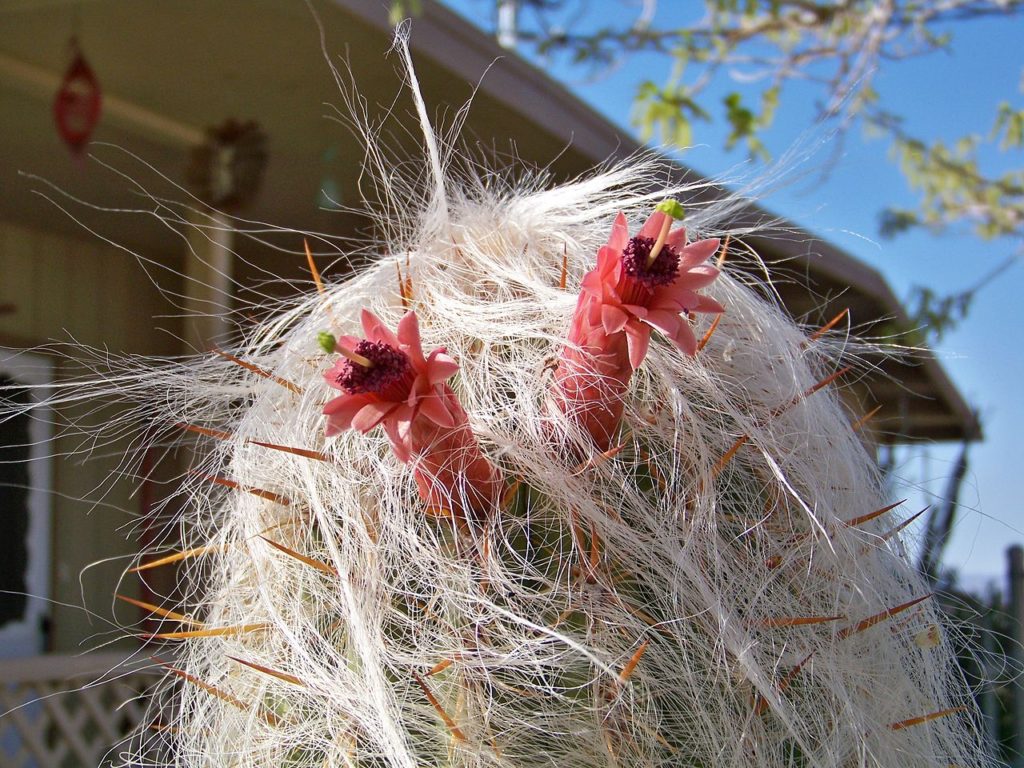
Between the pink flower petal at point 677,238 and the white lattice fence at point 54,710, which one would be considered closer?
the pink flower petal at point 677,238

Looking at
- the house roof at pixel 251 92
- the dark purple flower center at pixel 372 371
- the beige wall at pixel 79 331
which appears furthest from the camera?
the beige wall at pixel 79 331

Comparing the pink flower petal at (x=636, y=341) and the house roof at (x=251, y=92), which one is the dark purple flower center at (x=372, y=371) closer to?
the pink flower petal at (x=636, y=341)

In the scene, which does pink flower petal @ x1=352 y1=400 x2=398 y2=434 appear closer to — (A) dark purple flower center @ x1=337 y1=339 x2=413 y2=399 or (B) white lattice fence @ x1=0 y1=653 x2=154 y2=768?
(A) dark purple flower center @ x1=337 y1=339 x2=413 y2=399

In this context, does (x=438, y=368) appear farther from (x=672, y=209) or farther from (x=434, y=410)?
(x=672, y=209)

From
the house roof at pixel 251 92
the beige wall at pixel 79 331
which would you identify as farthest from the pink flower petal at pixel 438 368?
the beige wall at pixel 79 331

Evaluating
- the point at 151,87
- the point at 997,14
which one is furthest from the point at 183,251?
the point at 997,14

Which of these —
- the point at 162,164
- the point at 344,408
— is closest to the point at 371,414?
the point at 344,408

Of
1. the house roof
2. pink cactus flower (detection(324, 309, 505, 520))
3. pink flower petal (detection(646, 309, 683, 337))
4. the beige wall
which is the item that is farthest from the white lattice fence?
pink flower petal (detection(646, 309, 683, 337))
